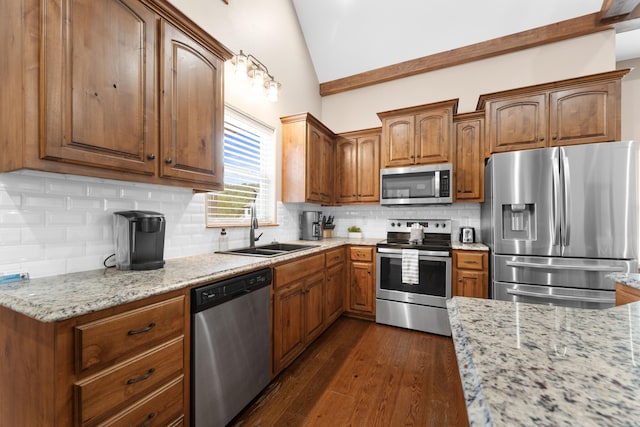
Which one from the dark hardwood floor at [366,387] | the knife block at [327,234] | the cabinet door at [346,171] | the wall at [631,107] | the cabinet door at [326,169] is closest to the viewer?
the dark hardwood floor at [366,387]

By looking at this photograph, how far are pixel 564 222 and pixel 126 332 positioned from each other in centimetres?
324

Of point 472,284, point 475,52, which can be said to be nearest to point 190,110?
point 472,284

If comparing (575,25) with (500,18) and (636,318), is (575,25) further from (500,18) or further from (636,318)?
(636,318)

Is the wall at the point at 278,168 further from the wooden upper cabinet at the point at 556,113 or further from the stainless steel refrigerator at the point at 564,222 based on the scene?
the stainless steel refrigerator at the point at 564,222

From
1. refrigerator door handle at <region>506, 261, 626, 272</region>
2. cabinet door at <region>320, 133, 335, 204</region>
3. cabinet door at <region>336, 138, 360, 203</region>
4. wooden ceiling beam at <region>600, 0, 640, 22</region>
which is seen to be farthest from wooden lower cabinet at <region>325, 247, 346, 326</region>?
wooden ceiling beam at <region>600, 0, 640, 22</region>

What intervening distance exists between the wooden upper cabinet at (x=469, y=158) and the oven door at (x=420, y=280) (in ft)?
2.86

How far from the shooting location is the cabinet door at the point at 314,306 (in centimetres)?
247

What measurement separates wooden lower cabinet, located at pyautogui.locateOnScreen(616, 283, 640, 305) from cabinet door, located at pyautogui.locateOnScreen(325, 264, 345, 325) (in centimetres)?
209

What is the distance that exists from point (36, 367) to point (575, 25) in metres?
4.98

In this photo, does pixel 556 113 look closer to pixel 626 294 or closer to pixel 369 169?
pixel 369 169

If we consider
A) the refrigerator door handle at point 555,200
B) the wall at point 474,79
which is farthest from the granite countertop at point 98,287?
the wall at point 474,79

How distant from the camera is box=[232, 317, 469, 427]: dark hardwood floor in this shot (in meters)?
1.72

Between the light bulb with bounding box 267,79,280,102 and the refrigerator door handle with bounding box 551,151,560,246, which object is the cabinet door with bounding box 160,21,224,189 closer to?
the light bulb with bounding box 267,79,280,102

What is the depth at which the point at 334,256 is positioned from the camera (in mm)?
3041
